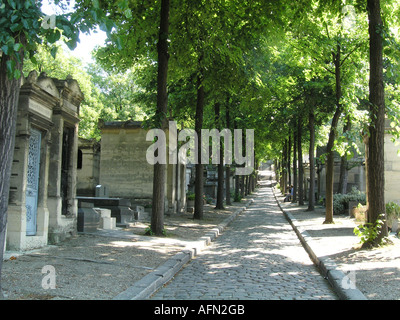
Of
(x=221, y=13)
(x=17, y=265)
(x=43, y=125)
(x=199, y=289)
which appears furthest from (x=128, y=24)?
(x=199, y=289)

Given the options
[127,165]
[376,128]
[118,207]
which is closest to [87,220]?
[118,207]

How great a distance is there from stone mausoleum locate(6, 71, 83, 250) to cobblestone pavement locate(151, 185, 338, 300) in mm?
3535

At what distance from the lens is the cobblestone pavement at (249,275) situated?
6.04 metres

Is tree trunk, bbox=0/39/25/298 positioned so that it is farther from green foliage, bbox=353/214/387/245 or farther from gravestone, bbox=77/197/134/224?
gravestone, bbox=77/197/134/224

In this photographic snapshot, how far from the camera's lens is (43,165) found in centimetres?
965

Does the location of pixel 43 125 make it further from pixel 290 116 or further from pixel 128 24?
pixel 290 116

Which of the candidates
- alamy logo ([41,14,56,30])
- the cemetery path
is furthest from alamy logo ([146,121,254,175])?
alamy logo ([41,14,56,30])

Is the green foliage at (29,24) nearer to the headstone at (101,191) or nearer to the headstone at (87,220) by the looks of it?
the headstone at (87,220)

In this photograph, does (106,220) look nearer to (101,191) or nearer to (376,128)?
(101,191)

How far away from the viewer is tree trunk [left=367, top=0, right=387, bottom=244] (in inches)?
357

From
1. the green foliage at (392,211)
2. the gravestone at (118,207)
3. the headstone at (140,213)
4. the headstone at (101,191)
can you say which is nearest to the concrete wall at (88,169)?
the headstone at (101,191)

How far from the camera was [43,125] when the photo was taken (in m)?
9.57

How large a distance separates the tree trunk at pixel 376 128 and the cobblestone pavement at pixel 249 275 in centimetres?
197

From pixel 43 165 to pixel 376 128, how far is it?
25.7ft
